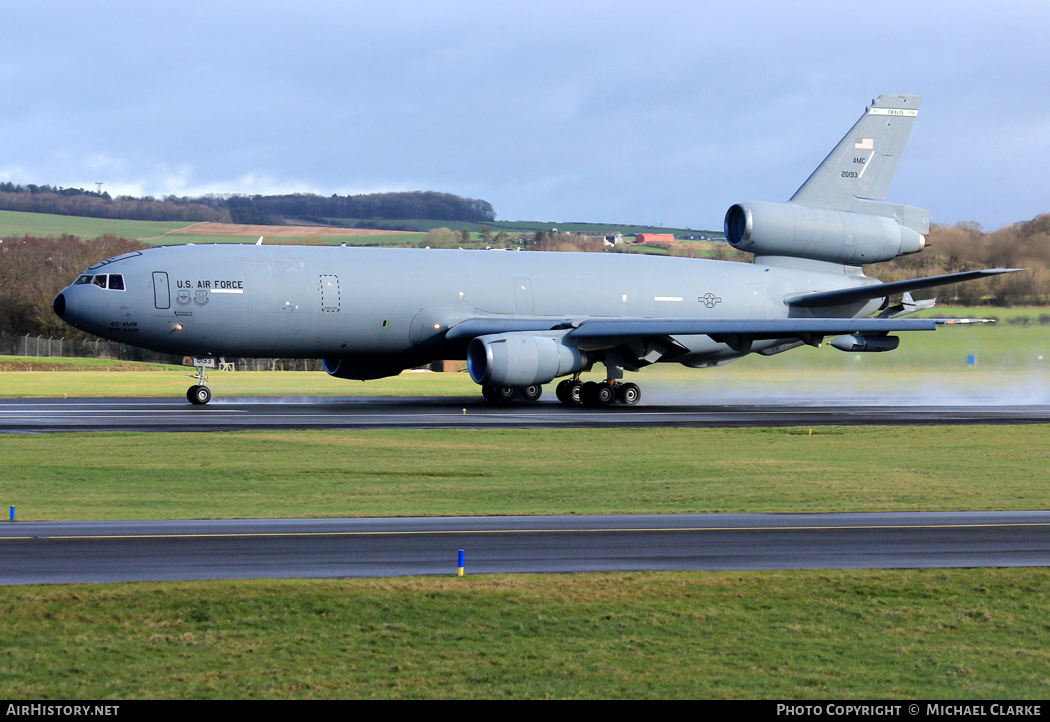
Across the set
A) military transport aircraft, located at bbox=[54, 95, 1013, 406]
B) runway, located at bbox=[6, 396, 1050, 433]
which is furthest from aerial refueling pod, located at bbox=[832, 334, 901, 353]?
runway, located at bbox=[6, 396, 1050, 433]

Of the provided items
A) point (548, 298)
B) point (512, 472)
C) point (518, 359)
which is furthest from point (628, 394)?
point (512, 472)

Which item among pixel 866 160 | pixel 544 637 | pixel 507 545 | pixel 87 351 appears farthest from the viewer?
pixel 87 351

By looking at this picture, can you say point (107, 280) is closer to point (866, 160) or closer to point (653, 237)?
point (866, 160)

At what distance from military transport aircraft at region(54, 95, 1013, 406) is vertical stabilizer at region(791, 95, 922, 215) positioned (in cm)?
6

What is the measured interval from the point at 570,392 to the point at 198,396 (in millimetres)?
12787

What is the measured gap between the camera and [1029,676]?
8797 millimetres

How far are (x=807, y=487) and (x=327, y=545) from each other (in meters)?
9.62

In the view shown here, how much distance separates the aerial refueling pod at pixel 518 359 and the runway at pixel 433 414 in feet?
3.71

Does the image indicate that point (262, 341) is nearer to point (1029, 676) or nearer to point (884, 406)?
point (884, 406)

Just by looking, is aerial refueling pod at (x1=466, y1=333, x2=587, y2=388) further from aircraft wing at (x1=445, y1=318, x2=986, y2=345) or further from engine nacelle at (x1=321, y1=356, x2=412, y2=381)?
engine nacelle at (x1=321, y1=356, x2=412, y2=381)

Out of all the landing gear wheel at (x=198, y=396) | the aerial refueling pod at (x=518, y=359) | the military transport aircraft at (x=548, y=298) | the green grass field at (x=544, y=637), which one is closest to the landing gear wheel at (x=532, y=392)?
the military transport aircraft at (x=548, y=298)

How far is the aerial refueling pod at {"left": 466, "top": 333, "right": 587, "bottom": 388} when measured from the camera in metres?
36.6

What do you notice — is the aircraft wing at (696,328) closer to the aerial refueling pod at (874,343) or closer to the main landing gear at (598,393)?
the aerial refueling pod at (874,343)

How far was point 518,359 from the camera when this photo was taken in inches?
1444
